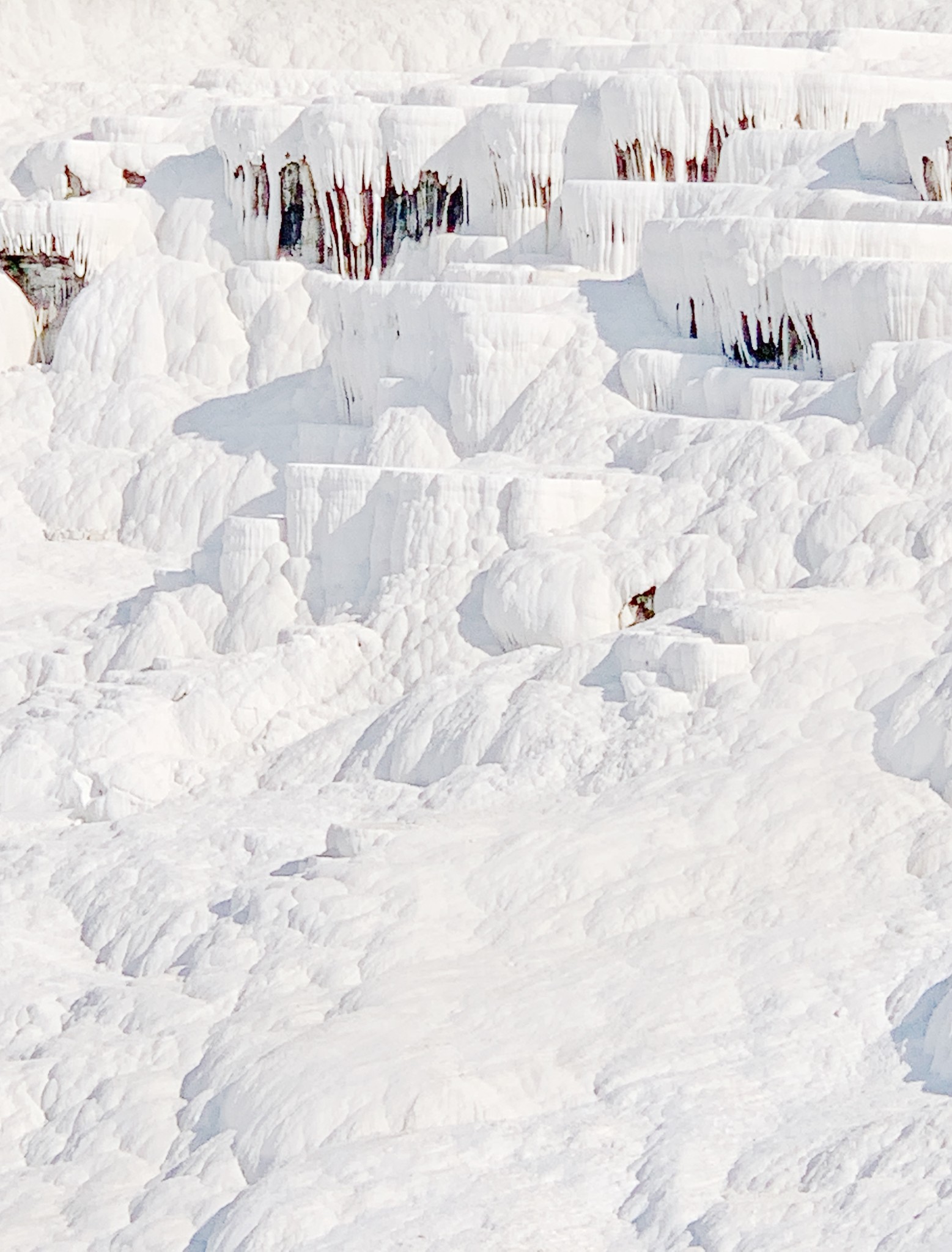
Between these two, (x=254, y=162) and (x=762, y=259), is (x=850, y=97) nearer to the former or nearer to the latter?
(x=762, y=259)

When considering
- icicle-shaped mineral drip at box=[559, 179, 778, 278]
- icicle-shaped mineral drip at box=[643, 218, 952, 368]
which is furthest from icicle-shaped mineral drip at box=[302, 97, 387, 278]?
icicle-shaped mineral drip at box=[643, 218, 952, 368]

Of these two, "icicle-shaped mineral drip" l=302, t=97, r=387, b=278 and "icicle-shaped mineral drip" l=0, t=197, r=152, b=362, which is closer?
"icicle-shaped mineral drip" l=302, t=97, r=387, b=278

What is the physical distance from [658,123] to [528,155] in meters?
1.53

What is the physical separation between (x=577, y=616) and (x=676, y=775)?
2.90 m

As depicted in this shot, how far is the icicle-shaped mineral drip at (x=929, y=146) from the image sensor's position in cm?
2281

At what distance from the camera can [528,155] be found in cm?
2611

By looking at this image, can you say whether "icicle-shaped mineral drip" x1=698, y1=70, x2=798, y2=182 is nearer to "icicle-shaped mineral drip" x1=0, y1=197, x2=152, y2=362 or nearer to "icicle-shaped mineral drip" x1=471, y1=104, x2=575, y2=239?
"icicle-shaped mineral drip" x1=471, y1=104, x2=575, y2=239

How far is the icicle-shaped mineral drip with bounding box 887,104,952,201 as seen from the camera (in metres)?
22.8

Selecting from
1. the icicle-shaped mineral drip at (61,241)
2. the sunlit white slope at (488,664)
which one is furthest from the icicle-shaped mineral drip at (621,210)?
the icicle-shaped mineral drip at (61,241)

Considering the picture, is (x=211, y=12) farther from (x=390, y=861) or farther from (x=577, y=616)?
(x=390, y=861)

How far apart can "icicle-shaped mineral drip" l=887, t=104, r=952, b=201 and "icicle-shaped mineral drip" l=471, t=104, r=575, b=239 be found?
4392 mm

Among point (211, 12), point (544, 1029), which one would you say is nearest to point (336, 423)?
point (544, 1029)

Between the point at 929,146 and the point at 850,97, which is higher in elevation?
the point at 850,97

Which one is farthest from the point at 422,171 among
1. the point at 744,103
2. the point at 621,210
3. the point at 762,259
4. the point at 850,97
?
the point at 762,259
